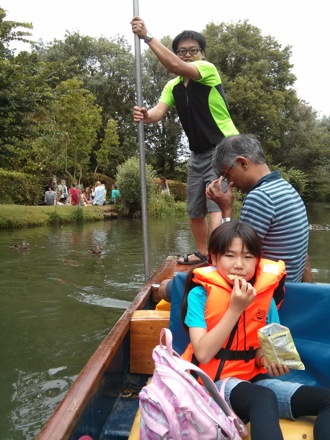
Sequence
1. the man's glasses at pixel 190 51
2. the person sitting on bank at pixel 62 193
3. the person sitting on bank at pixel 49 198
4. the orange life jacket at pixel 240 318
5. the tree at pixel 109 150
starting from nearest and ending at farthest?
the orange life jacket at pixel 240 318, the man's glasses at pixel 190 51, the person sitting on bank at pixel 49 198, the person sitting on bank at pixel 62 193, the tree at pixel 109 150

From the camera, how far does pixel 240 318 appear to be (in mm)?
1633

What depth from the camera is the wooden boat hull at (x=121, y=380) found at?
145 cm

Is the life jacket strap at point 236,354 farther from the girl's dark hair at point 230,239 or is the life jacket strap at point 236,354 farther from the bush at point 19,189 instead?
the bush at point 19,189

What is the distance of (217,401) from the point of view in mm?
1416

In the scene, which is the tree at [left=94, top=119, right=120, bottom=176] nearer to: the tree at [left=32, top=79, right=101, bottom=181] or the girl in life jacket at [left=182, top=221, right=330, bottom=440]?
the tree at [left=32, top=79, right=101, bottom=181]

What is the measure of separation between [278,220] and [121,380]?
41.4 inches

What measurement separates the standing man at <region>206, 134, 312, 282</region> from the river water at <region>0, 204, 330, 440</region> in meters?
1.65

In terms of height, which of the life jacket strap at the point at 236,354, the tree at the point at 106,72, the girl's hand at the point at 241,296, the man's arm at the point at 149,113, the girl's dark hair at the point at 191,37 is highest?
the tree at the point at 106,72

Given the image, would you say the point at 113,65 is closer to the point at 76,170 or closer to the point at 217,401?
the point at 76,170

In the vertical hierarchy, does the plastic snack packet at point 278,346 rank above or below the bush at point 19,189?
below

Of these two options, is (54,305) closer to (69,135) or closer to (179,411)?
(179,411)

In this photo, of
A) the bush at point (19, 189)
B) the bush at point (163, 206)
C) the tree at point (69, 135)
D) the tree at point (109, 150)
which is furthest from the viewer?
the tree at point (109, 150)

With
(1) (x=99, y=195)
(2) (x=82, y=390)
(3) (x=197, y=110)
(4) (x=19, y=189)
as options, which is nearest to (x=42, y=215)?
(4) (x=19, y=189)

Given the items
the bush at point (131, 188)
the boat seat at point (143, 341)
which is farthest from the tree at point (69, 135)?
the boat seat at point (143, 341)
